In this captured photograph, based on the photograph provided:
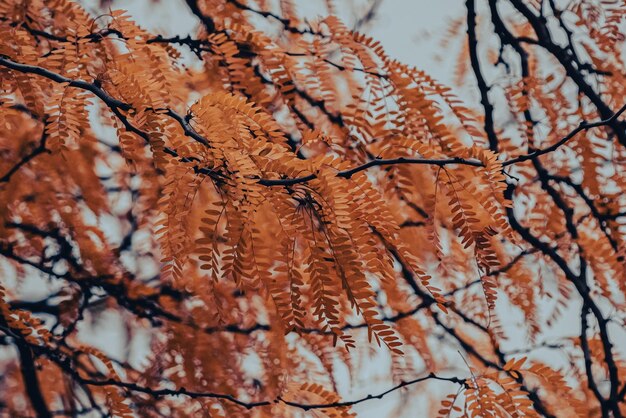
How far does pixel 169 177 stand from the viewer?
961 millimetres

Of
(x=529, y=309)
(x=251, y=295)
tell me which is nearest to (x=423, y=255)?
(x=529, y=309)

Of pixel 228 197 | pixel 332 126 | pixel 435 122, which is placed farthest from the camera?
pixel 332 126

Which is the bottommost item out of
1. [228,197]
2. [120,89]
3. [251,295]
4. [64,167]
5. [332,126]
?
[228,197]

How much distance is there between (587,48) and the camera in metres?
1.96

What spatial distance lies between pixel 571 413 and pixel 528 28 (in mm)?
1183

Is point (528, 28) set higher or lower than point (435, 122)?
higher

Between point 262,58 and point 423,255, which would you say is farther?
point 423,255

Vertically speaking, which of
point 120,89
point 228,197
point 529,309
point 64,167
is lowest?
point 228,197

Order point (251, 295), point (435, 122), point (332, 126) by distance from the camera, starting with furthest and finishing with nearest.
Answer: point (251, 295), point (332, 126), point (435, 122)

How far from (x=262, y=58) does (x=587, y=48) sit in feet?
3.00

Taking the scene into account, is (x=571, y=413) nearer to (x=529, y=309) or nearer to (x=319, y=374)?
(x=529, y=309)

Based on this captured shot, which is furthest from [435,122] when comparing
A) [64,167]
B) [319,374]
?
[64,167]

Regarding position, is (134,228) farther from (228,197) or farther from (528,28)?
(228,197)

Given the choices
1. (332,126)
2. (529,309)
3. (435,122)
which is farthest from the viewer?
(529,309)
